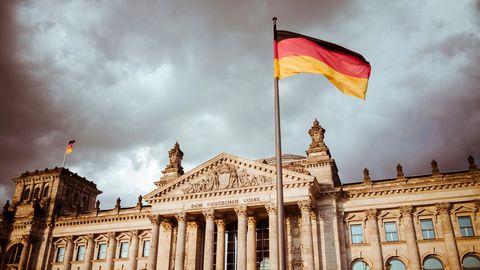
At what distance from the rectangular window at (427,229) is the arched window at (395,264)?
137 inches

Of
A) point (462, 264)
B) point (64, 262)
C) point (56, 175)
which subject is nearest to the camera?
point (462, 264)

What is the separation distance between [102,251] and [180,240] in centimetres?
1888

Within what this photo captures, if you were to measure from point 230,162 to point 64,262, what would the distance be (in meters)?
29.9

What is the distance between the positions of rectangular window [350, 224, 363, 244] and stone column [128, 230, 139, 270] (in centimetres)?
2774

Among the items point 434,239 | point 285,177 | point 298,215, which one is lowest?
point 434,239

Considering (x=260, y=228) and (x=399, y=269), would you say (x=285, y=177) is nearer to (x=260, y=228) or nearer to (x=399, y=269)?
(x=260, y=228)

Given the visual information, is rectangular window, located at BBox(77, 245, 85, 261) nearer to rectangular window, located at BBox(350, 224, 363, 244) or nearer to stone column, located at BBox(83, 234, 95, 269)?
stone column, located at BBox(83, 234, 95, 269)

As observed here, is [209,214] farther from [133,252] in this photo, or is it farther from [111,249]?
[111,249]

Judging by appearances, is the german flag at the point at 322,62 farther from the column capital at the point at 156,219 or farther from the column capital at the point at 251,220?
the column capital at the point at 156,219

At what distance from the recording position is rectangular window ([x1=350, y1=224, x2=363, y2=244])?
138ft

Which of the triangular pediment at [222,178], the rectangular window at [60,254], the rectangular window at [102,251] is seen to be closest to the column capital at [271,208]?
the triangular pediment at [222,178]

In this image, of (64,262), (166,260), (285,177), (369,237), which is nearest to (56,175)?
(64,262)

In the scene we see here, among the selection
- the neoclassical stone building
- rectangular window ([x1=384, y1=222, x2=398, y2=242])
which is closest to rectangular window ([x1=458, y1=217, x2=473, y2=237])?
the neoclassical stone building

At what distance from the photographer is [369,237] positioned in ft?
136
